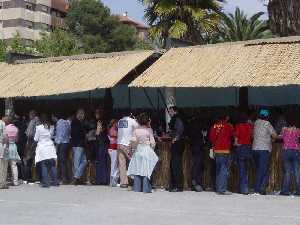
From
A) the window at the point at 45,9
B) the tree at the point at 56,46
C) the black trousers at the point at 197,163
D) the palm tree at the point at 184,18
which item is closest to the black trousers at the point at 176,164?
the black trousers at the point at 197,163

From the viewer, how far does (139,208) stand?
11.0 m

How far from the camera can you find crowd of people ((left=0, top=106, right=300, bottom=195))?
12547 millimetres

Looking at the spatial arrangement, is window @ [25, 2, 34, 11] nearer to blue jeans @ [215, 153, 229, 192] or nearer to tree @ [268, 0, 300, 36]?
tree @ [268, 0, 300, 36]

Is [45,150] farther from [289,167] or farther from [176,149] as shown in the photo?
[289,167]

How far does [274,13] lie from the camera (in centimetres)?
1934

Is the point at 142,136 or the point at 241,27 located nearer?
the point at 142,136

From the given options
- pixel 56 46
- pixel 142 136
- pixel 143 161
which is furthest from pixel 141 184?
pixel 56 46

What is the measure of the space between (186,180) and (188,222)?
4.03m

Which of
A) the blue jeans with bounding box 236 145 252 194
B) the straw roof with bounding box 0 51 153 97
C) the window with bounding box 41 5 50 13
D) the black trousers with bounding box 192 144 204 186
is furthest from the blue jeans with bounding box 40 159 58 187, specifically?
the window with bounding box 41 5 50 13

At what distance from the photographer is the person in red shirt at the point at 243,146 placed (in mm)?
12602

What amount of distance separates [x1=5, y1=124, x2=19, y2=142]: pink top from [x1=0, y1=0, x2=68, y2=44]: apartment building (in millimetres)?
54936

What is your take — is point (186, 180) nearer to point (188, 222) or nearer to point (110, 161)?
point (110, 161)

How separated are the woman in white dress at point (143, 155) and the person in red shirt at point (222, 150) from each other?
134cm

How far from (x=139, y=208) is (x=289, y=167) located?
10.8 ft
